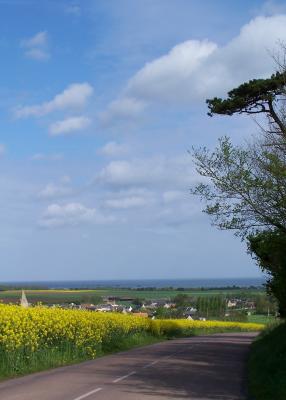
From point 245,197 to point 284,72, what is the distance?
402cm

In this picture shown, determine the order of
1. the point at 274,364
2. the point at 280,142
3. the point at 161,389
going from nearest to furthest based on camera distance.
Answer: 1. the point at 161,389
2. the point at 274,364
3. the point at 280,142

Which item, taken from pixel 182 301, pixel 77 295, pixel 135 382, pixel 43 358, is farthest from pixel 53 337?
pixel 182 301

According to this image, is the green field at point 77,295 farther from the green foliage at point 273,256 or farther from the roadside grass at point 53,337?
the green foliage at point 273,256

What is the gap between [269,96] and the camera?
21031 mm

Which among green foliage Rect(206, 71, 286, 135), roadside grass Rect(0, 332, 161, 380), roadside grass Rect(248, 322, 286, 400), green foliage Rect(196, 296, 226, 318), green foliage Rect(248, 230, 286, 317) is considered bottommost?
green foliage Rect(196, 296, 226, 318)

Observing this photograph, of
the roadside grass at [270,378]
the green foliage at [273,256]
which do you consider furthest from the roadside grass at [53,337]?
the green foliage at [273,256]

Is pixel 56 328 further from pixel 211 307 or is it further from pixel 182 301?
pixel 182 301

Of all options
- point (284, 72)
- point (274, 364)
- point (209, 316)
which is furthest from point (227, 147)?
→ point (209, 316)

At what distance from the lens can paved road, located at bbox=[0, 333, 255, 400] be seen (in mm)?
12992

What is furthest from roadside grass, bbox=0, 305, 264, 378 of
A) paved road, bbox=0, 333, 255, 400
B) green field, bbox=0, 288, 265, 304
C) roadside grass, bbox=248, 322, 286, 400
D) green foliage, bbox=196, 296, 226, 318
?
green foliage, bbox=196, 296, 226, 318

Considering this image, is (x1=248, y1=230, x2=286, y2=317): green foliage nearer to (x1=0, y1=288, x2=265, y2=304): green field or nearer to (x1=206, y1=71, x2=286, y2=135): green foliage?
(x1=206, y1=71, x2=286, y2=135): green foliage

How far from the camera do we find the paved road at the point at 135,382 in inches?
512

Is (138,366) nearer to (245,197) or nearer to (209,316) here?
(245,197)

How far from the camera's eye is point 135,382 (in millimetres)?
15414
